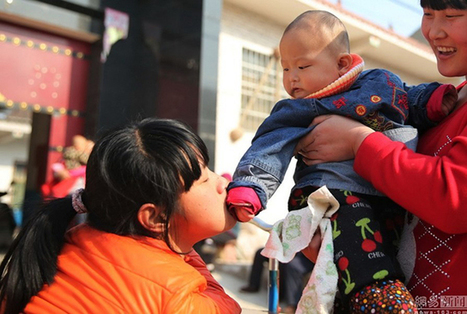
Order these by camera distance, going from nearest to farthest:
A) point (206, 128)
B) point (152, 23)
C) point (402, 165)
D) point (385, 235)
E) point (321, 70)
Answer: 1. point (402, 165)
2. point (385, 235)
3. point (321, 70)
4. point (206, 128)
5. point (152, 23)

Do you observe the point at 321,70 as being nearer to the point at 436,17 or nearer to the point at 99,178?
the point at 436,17

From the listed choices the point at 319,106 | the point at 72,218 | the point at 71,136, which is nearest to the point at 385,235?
the point at 319,106

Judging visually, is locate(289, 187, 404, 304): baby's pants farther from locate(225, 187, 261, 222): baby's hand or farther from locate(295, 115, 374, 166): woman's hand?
locate(225, 187, 261, 222): baby's hand

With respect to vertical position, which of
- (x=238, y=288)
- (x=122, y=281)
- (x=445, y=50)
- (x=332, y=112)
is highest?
(x=445, y=50)

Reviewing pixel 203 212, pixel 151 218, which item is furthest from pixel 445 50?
pixel 151 218

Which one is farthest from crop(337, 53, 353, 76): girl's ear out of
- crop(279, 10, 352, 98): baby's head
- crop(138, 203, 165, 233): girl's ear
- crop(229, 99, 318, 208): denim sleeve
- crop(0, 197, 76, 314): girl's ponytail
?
crop(0, 197, 76, 314): girl's ponytail

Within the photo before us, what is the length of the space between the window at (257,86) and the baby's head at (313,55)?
6.28 metres

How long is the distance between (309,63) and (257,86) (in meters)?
6.63

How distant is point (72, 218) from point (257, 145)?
644 millimetres

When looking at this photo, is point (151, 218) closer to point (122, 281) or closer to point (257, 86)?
point (122, 281)

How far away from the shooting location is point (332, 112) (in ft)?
4.77

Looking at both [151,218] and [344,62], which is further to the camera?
[344,62]

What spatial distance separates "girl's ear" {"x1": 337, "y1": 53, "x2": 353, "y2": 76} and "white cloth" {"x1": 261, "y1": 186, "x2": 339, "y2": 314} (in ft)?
1.52

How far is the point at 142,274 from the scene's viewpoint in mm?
1266
